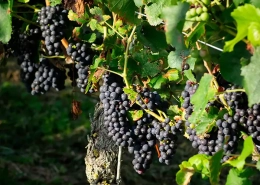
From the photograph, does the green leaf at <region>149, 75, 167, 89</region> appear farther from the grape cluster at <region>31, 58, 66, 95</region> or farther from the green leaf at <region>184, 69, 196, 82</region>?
the grape cluster at <region>31, 58, 66, 95</region>

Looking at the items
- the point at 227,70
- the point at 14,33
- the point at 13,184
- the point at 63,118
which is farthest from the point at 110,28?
the point at 63,118

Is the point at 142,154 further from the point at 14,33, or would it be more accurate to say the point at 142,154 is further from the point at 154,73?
the point at 14,33

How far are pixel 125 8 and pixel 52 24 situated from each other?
1.87ft

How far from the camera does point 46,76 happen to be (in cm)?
262

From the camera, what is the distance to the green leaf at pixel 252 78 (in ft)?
4.53

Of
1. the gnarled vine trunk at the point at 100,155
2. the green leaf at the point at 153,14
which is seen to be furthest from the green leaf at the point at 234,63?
the gnarled vine trunk at the point at 100,155

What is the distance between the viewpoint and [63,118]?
5691 mm

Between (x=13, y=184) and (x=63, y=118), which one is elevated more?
(x=63, y=118)

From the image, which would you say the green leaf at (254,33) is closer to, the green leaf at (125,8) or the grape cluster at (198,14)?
the grape cluster at (198,14)

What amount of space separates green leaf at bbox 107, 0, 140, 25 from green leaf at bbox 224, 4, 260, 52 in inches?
24.3

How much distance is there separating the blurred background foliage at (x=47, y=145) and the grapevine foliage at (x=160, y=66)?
1.92 metres

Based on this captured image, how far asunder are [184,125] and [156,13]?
40 cm

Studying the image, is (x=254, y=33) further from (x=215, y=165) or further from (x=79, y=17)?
(x=79, y=17)

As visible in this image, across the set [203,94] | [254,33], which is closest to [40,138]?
[203,94]
